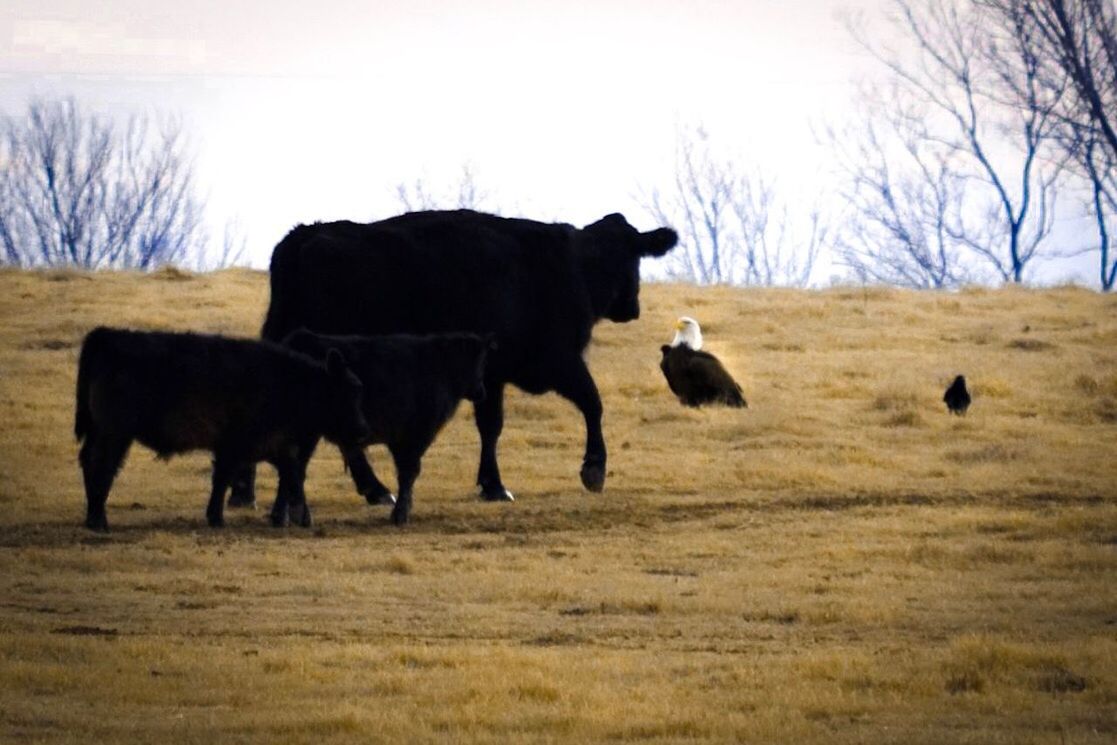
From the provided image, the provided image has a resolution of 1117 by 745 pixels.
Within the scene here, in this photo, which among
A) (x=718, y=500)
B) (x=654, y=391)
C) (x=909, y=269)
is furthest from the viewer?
(x=909, y=269)

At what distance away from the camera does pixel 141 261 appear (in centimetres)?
5172

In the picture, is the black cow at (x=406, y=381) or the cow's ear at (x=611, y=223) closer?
the black cow at (x=406, y=381)

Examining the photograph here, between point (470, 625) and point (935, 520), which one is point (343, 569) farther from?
point (935, 520)

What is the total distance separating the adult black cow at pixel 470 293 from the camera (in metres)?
15.5

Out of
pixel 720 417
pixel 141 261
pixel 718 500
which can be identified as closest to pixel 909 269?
pixel 141 261

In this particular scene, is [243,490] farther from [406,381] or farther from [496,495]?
[496,495]

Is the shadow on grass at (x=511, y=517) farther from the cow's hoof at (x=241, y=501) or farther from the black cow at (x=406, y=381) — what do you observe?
the black cow at (x=406, y=381)

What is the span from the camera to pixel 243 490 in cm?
1526

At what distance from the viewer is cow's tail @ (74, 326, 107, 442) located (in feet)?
44.3

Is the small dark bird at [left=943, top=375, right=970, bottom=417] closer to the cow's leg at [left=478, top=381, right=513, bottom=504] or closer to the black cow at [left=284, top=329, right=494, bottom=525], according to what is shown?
the cow's leg at [left=478, top=381, right=513, bottom=504]

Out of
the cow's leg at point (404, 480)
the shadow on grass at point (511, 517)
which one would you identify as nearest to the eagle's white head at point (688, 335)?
the shadow on grass at point (511, 517)

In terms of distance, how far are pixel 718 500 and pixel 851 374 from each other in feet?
28.1

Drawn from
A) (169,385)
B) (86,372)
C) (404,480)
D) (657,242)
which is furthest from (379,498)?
(657,242)

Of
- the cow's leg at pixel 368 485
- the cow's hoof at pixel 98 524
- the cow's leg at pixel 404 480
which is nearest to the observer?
the cow's hoof at pixel 98 524
